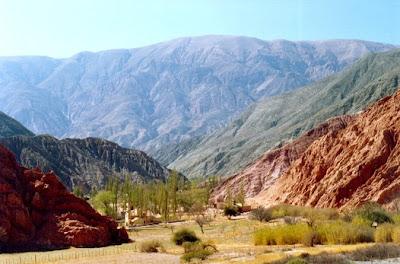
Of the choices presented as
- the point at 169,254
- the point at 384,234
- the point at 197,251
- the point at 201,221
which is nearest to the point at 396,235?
the point at 384,234

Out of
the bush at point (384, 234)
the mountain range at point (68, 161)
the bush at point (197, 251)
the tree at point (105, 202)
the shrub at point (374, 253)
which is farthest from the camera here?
the mountain range at point (68, 161)

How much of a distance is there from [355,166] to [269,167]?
52429 mm

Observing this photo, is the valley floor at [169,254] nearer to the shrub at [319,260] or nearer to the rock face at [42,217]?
the shrub at [319,260]

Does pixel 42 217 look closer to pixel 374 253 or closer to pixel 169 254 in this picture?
pixel 169 254

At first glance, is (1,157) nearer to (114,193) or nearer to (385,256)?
(114,193)

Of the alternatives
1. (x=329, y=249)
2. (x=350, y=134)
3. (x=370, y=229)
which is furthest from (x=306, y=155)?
(x=329, y=249)

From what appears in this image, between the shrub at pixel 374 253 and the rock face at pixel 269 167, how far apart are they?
88.7 m

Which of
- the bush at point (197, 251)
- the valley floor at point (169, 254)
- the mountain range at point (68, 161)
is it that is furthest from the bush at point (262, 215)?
the mountain range at point (68, 161)

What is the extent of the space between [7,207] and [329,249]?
2866 centimetres

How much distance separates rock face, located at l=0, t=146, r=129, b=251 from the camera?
2028 inches

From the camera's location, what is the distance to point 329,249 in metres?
39.6

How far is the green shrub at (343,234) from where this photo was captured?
44.1 metres

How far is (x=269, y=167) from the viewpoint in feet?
430

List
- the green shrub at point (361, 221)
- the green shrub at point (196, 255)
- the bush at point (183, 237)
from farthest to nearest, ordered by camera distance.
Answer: the bush at point (183, 237), the green shrub at point (361, 221), the green shrub at point (196, 255)
